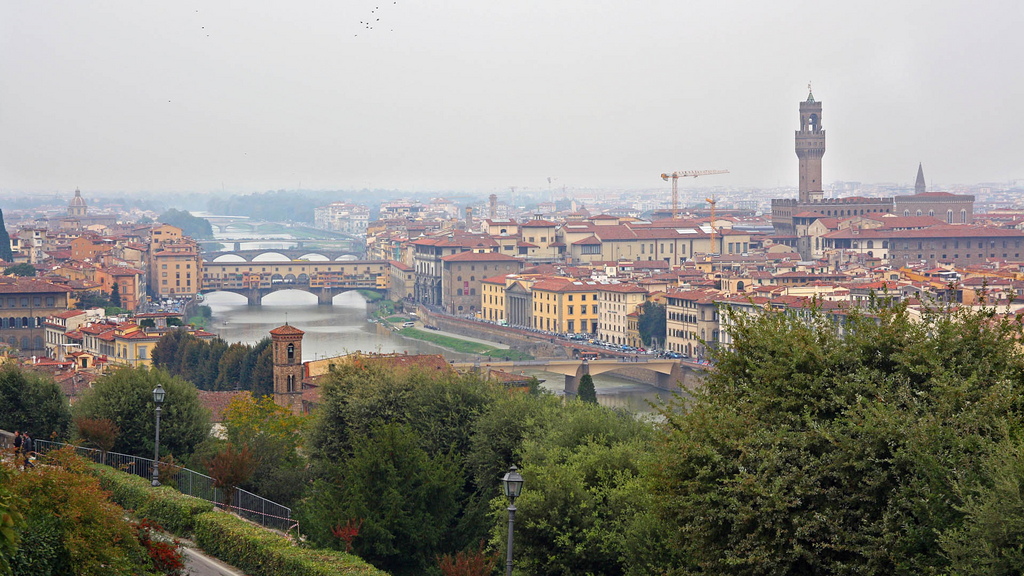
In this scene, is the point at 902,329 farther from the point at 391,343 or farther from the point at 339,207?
the point at 339,207

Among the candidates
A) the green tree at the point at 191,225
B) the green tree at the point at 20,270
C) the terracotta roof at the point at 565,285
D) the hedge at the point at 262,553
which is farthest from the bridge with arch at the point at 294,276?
the green tree at the point at 191,225

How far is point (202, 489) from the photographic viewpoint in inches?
303

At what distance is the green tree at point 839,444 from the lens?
460 centimetres

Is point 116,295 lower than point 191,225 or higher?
lower

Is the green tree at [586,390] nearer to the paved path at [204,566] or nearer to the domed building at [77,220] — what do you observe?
the paved path at [204,566]

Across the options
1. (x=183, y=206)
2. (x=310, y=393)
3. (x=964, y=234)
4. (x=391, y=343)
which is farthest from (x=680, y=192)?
(x=310, y=393)

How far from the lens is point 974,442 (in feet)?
15.1

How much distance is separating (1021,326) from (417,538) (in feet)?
11.2

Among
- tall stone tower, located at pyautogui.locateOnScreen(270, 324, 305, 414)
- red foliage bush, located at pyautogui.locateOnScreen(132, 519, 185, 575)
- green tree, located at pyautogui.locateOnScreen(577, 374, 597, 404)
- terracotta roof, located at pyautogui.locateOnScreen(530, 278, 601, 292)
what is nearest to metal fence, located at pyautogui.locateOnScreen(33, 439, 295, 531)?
red foliage bush, located at pyautogui.locateOnScreen(132, 519, 185, 575)

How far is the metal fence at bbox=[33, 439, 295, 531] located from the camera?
7246 mm

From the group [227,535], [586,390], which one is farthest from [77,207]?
[227,535]

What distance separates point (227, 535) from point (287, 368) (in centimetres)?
1054

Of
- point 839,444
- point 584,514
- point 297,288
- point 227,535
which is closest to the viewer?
point 839,444

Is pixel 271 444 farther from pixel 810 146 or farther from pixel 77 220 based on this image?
pixel 77 220
